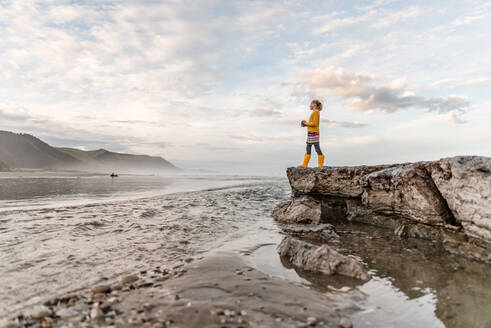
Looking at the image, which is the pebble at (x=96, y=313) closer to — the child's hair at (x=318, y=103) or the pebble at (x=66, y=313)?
the pebble at (x=66, y=313)

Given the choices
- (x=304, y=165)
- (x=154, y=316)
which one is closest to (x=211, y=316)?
(x=154, y=316)

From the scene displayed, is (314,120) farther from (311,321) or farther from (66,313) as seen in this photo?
(66,313)

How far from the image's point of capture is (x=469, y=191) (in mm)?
5188

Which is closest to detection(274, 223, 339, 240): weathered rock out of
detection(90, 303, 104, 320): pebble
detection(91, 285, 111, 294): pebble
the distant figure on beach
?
the distant figure on beach

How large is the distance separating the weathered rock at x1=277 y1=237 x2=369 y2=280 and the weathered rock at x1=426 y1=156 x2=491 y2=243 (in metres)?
2.83

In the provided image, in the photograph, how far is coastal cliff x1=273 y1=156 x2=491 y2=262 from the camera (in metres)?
5.09

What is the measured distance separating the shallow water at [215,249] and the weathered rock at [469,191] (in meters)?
0.80

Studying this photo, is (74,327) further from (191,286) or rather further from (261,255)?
(261,255)

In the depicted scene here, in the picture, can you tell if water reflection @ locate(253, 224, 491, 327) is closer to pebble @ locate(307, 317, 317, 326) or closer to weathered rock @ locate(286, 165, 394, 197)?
pebble @ locate(307, 317, 317, 326)

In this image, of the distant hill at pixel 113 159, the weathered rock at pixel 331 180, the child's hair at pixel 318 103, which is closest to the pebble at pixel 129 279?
the weathered rock at pixel 331 180

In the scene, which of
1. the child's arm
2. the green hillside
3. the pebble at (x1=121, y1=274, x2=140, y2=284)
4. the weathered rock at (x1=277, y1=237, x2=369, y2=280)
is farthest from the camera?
the green hillside

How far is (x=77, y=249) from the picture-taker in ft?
18.1

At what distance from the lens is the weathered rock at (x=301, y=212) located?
8.90m

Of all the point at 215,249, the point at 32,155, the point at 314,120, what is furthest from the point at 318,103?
the point at 32,155
